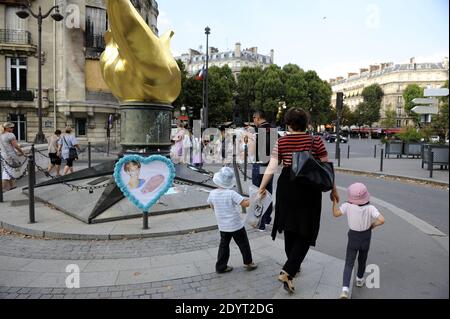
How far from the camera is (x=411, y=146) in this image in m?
20.9

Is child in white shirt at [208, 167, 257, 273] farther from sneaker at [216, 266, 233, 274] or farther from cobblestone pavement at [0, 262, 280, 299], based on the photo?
cobblestone pavement at [0, 262, 280, 299]

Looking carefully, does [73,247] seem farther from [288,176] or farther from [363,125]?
[363,125]

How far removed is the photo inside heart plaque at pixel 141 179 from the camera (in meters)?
5.84

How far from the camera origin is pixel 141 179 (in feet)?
19.4

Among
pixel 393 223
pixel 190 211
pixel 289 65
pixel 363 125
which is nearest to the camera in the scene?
pixel 393 223

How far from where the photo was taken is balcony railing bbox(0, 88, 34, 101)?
2686cm

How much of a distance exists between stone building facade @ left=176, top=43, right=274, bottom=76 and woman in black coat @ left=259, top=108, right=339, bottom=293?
299ft

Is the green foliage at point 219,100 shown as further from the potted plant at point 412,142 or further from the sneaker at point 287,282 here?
the sneaker at point 287,282

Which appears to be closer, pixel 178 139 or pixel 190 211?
pixel 190 211

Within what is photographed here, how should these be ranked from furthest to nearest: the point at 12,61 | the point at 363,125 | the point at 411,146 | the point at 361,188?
the point at 363,125, the point at 12,61, the point at 411,146, the point at 361,188

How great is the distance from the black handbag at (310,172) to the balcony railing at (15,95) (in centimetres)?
2830

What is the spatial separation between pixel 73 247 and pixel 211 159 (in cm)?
1314
